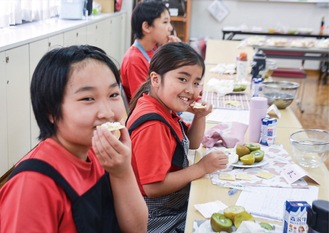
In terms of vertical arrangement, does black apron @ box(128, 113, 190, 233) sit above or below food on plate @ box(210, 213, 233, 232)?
below

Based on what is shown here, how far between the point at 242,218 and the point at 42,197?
584 millimetres

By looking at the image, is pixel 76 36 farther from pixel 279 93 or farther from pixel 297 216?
pixel 297 216

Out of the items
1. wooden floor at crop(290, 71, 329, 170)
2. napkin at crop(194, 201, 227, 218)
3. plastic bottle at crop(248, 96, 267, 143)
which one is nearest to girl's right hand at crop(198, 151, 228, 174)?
napkin at crop(194, 201, 227, 218)

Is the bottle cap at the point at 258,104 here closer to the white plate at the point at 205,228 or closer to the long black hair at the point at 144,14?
the white plate at the point at 205,228

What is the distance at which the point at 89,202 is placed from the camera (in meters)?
1.09

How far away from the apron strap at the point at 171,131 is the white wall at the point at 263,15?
6022 millimetres

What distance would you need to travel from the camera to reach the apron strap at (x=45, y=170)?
998 millimetres

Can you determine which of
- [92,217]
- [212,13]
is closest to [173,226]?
[92,217]

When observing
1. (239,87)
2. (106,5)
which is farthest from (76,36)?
(239,87)

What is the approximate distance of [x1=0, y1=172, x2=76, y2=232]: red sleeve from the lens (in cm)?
94

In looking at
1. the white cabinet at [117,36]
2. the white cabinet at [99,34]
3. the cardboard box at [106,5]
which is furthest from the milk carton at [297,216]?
the cardboard box at [106,5]

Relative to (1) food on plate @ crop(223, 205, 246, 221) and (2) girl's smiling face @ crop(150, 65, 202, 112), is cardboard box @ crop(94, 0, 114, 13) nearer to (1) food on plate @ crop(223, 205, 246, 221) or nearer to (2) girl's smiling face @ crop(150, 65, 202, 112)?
(2) girl's smiling face @ crop(150, 65, 202, 112)

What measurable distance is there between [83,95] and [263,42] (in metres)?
4.37

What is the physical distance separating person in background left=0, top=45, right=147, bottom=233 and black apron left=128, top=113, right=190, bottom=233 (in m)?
0.45
